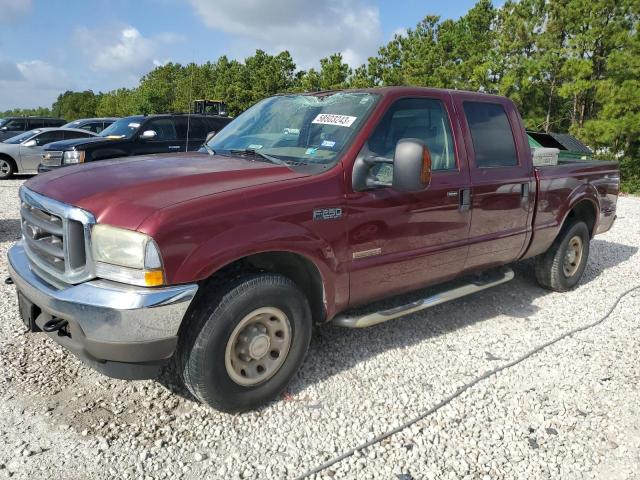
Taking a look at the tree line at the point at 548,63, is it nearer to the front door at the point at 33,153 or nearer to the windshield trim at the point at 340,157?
the front door at the point at 33,153

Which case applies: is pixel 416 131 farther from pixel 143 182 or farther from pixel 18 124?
pixel 18 124

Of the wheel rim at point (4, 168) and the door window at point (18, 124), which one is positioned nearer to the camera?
the wheel rim at point (4, 168)

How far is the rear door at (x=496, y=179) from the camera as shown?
409 cm

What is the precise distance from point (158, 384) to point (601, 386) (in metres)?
2.98

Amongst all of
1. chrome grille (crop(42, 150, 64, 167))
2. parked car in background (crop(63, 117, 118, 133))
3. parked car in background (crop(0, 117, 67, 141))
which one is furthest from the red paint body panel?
parked car in background (crop(0, 117, 67, 141))

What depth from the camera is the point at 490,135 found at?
14.2 feet

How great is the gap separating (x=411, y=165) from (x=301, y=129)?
3.35 ft

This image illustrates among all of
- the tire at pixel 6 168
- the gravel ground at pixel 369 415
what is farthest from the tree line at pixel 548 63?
the gravel ground at pixel 369 415

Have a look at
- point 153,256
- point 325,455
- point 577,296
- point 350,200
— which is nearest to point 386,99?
point 350,200

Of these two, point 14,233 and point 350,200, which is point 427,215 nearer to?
point 350,200

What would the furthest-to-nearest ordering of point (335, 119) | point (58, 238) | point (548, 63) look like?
point (548, 63) < point (335, 119) < point (58, 238)

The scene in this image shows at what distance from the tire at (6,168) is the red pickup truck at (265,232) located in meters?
12.5

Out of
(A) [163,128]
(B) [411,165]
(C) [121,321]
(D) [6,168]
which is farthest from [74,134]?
(B) [411,165]

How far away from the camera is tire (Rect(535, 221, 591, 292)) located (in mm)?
5320
